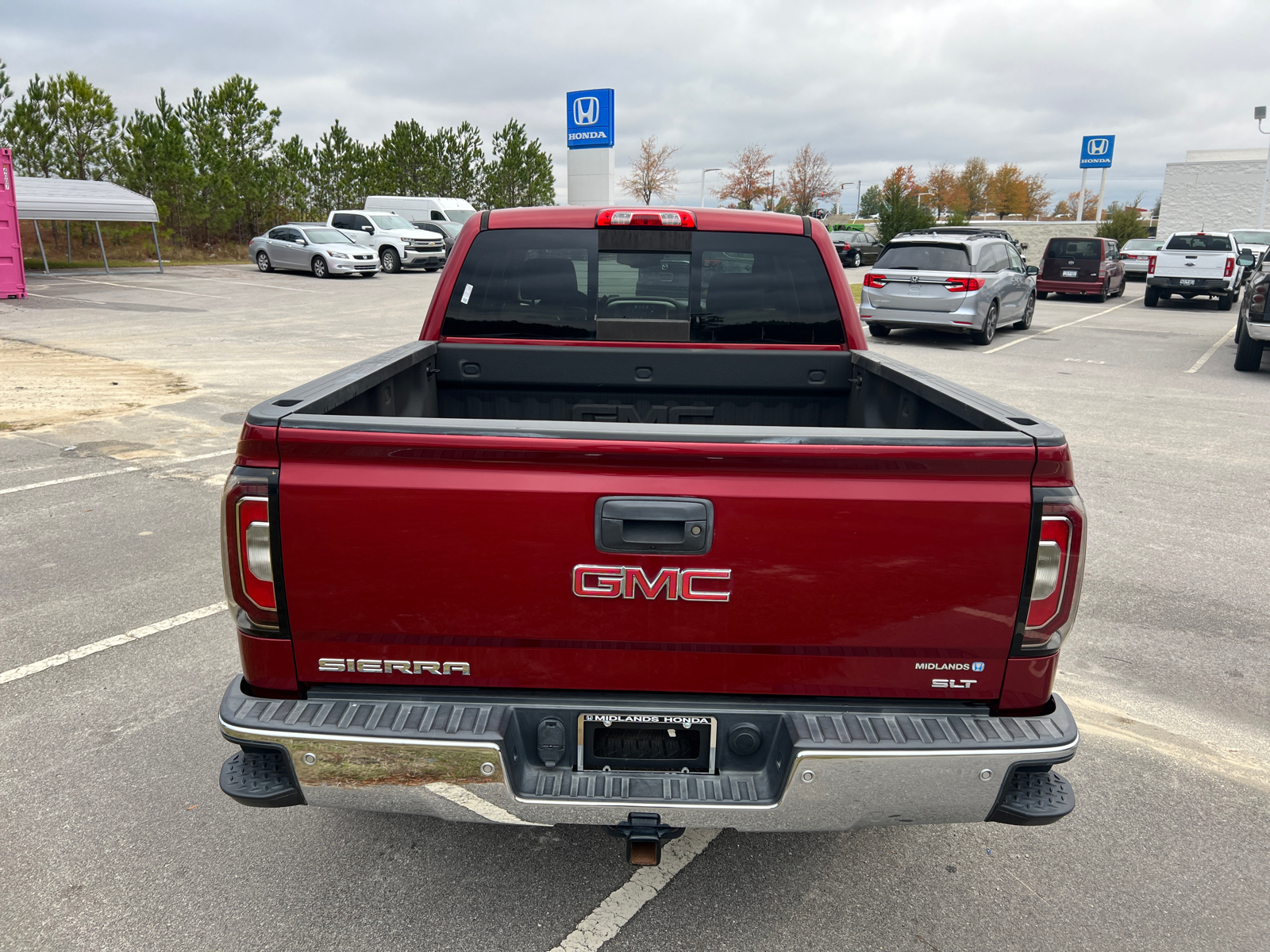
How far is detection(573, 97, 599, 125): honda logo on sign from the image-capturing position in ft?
121

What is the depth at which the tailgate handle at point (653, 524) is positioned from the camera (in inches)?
86.0

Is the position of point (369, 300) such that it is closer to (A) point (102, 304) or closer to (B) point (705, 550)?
(A) point (102, 304)

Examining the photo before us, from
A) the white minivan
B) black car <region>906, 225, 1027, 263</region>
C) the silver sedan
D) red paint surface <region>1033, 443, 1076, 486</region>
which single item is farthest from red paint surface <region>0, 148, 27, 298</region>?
red paint surface <region>1033, 443, 1076, 486</region>

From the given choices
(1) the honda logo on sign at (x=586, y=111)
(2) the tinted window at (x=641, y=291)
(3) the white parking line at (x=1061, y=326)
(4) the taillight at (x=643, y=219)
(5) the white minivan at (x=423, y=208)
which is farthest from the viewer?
(1) the honda logo on sign at (x=586, y=111)

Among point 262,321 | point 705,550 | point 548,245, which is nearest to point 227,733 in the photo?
point 705,550

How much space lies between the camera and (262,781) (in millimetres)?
2375

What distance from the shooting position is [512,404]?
13.9 ft

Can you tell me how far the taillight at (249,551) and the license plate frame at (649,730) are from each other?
0.85 meters

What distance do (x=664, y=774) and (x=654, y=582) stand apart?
53 centimetres

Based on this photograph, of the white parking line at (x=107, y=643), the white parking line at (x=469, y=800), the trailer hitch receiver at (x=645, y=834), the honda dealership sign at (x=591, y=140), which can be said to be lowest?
the white parking line at (x=107, y=643)

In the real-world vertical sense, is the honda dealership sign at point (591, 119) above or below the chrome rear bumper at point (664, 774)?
above

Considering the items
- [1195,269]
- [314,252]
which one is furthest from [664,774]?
[314,252]

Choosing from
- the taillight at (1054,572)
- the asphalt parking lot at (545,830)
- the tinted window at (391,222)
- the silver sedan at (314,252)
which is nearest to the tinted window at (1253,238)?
the tinted window at (391,222)

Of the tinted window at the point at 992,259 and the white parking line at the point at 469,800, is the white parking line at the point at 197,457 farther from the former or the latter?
the tinted window at the point at 992,259
